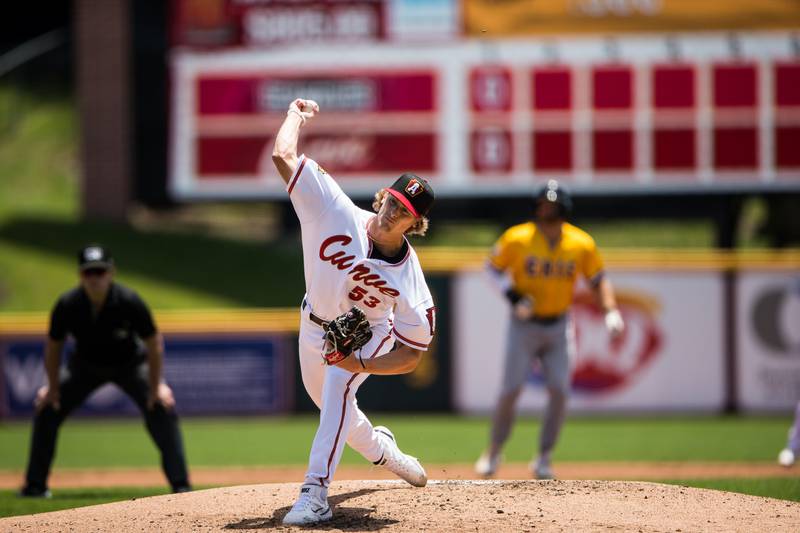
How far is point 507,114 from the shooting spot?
45.0 ft

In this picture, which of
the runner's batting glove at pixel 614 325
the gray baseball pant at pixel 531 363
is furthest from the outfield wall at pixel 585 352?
the runner's batting glove at pixel 614 325

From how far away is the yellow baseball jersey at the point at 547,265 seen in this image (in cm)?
734

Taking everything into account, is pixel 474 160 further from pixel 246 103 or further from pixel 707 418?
pixel 707 418

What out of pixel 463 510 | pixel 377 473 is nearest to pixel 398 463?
pixel 463 510

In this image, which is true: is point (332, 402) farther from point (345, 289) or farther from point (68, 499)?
point (68, 499)

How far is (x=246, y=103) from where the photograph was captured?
13930 millimetres

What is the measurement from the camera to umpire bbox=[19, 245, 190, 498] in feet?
20.8

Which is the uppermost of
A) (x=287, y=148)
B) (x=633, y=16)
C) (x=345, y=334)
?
(x=633, y=16)

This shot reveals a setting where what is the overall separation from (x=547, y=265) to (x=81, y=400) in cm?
304

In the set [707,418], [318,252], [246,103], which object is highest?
[246,103]

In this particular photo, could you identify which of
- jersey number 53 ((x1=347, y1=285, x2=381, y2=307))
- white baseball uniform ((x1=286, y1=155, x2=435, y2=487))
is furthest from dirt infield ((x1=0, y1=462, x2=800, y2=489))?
jersey number 53 ((x1=347, y1=285, x2=381, y2=307))

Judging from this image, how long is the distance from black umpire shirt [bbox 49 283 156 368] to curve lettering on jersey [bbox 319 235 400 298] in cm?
192

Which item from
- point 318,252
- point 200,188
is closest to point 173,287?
point 200,188

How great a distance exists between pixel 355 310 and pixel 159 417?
2341 mm
